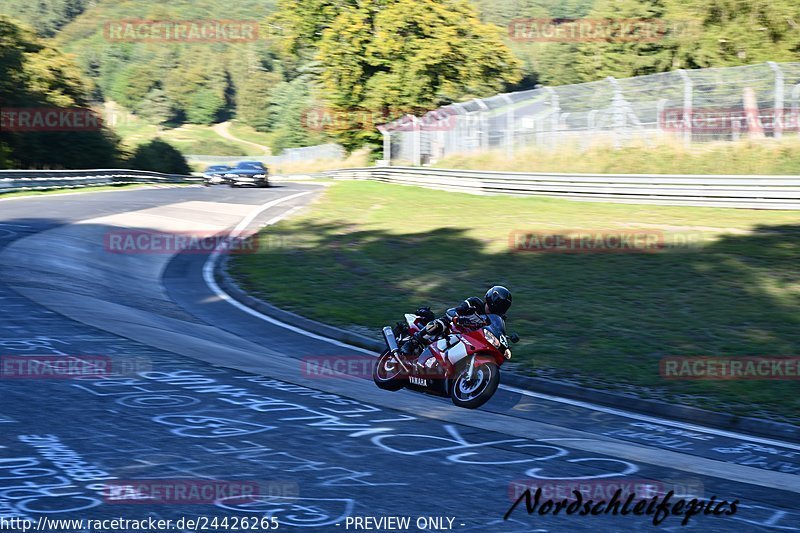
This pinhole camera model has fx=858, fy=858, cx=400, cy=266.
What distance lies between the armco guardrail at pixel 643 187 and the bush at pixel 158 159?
3511cm

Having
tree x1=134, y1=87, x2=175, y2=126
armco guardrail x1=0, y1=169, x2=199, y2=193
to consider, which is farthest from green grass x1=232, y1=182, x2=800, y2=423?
tree x1=134, y1=87, x2=175, y2=126

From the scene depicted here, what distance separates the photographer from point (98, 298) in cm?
1471

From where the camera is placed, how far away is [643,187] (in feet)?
82.6

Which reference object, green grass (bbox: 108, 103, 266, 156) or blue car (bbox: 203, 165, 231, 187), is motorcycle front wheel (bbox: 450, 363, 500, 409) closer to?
blue car (bbox: 203, 165, 231, 187)

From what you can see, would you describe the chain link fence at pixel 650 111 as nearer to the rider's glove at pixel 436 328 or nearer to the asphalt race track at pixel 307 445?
the asphalt race track at pixel 307 445

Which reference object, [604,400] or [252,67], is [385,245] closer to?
[604,400]

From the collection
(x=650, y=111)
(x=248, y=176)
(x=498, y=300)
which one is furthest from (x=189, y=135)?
(x=498, y=300)

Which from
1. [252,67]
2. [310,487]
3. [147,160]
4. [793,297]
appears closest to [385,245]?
[793,297]

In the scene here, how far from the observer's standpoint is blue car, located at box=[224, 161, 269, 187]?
41.1m

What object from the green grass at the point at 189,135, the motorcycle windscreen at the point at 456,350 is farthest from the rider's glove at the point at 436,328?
the green grass at the point at 189,135

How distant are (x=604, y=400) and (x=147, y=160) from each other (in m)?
59.5

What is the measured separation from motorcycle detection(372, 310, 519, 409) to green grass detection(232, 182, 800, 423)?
6.44 feet

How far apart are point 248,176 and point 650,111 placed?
66.0 feet

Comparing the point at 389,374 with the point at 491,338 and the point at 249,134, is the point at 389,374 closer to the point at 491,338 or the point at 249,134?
the point at 491,338
